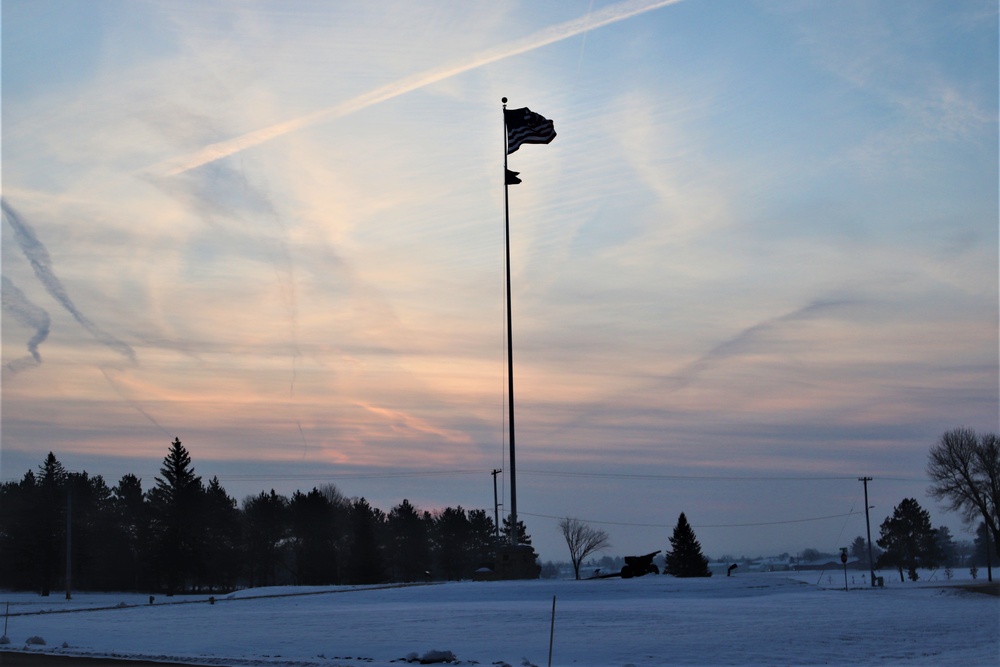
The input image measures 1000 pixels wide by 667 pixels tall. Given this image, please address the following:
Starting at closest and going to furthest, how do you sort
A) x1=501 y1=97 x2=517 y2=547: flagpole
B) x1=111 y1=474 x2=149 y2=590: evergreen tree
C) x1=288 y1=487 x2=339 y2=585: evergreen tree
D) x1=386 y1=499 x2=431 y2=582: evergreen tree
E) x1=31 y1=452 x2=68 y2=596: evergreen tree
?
x1=501 y1=97 x2=517 y2=547: flagpole
x1=31 y1=452 x2=68 y2=596: evergreen tree
x1=111 y1=474 x2=149 y2=590: evergreen tree
x1=288 y1=487 x2=339 y2=585: evergreen tree
x1=386 y1=499 x2=431 y2=582: evergreen tree

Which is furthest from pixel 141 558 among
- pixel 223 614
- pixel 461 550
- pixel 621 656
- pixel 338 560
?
pixel 621 656

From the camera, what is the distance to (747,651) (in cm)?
1861

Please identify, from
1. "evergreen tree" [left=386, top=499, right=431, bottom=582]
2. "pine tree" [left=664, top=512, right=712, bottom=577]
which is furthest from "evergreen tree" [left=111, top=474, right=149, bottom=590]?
"pine tree" [left=664, top=512, right=712, bottom=577]

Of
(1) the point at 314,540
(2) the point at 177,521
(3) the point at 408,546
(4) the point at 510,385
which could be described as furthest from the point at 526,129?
(3) the point at 408,546

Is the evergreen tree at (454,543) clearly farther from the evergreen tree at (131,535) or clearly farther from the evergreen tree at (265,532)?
the evergreen tree at (131,535)

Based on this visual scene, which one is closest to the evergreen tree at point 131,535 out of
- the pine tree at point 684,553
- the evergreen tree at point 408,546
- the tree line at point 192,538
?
the tree line at point 192,538

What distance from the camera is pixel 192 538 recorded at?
81000mm

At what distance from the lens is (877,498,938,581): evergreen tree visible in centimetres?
9681

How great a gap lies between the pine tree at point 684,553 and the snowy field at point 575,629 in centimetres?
5467

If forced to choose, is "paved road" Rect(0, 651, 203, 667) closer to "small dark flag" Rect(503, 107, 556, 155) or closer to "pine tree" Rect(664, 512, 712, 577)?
"small dark flag" Rect(503, 107, 556, 155)

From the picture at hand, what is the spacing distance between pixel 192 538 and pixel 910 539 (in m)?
73.9

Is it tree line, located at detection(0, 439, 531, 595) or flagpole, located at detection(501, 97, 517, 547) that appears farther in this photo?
tree line, located at detection(0, 439, 531, 595)

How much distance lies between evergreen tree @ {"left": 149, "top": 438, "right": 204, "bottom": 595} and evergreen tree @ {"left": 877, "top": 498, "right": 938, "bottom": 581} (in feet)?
238

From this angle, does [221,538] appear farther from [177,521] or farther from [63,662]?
[63,662]
